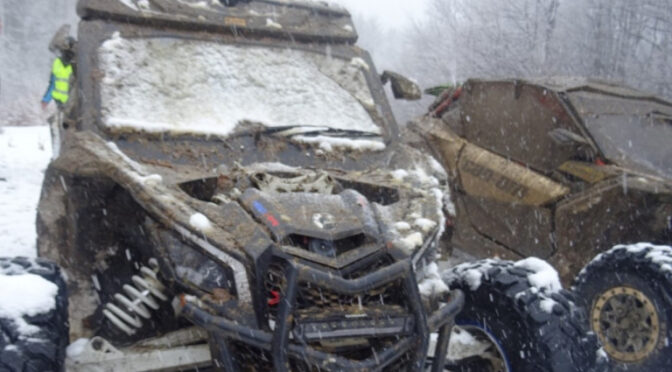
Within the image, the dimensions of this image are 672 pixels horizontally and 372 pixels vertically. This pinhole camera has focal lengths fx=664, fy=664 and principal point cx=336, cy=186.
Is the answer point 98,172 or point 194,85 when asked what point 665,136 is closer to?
→ point 194,85

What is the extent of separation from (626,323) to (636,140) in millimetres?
1671

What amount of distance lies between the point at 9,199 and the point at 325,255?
6.02 meters

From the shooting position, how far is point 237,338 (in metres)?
2.04

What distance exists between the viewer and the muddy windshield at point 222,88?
130 inches

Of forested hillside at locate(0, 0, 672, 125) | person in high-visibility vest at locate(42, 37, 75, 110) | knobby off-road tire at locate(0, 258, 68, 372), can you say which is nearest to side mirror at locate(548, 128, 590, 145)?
person in high-visibility vest at locate(42, 37, 75, 110)

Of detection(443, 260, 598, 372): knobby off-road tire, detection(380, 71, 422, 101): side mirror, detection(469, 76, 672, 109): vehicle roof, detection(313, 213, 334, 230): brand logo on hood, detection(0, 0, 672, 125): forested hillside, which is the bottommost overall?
detection(0, 0, 672, 125): forested hillside

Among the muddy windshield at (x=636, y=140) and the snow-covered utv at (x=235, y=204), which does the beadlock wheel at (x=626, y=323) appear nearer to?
the muddy windshield at (x=636, y=140)

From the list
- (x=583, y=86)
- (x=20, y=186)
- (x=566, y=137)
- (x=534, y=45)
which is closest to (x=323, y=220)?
(x=566, y=137)

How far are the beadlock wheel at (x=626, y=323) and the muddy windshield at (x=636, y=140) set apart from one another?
3.81 feet

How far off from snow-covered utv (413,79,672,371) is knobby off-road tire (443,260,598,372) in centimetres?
127

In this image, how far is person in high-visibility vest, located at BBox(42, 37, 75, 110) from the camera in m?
3.69

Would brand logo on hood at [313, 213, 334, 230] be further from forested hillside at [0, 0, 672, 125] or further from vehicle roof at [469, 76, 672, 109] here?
forested hillside at [0, 0, 672, 125]

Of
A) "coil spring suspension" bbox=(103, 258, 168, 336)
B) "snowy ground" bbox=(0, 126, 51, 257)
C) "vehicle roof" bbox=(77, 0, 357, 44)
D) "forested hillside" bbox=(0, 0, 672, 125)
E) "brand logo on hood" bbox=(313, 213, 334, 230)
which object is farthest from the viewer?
"forested hillside" bbox=(0, 0, 672, 125)

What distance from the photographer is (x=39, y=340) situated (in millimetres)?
2182
